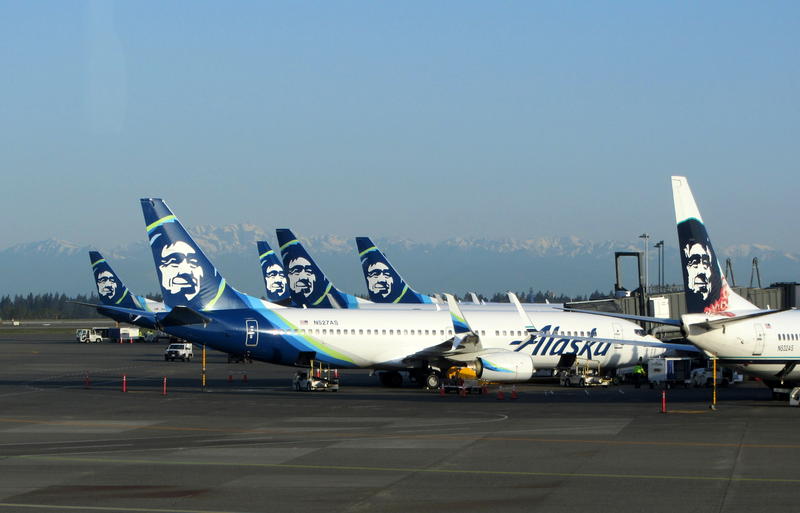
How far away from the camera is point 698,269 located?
39.7 metres

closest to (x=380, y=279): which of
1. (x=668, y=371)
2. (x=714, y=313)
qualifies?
(x=668, y=371)

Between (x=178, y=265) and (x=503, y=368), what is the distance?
16100 millimetres

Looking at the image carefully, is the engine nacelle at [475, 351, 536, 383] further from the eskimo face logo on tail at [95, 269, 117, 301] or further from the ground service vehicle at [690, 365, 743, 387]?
the eskimo face logo on tail at [95, 269, 117, 301]

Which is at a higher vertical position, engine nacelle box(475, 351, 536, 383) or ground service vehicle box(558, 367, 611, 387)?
engine nacelle box(475, 351, 536, 383)

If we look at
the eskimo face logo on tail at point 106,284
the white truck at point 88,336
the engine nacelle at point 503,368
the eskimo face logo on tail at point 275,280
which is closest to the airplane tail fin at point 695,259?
the engine nacelle at point 503,368

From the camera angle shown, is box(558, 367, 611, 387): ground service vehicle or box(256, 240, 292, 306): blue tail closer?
box(558, 367, 611, 387): ground service vehicle

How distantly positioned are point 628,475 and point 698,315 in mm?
17996

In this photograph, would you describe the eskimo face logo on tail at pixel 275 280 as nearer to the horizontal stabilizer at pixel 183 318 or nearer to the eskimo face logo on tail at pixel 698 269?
the horizontal stabilizer at pixel 183 318

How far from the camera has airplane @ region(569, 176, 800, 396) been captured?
129 feet

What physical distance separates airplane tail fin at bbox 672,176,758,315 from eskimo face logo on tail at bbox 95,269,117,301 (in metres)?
75.9

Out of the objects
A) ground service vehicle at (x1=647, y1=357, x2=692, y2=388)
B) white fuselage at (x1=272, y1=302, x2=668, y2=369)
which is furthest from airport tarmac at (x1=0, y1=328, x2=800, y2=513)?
ground service vehicle at (x1=647, y1=357, x2=692, y2=388)

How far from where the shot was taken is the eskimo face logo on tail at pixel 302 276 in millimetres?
68312

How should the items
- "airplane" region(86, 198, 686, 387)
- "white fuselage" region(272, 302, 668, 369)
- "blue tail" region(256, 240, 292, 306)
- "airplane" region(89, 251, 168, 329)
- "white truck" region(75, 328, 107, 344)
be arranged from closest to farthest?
"airplane" region(86, 198, 686, 387), "white fuselage" region(272, 302, 668, 369), "blue tail" region(256, 240, 292, 306), "airplane" region(89, 251, 168, 329), "white truck" region(75, 328, 107, 344)

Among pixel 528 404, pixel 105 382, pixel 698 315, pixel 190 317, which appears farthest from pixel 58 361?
pixel 698 315
